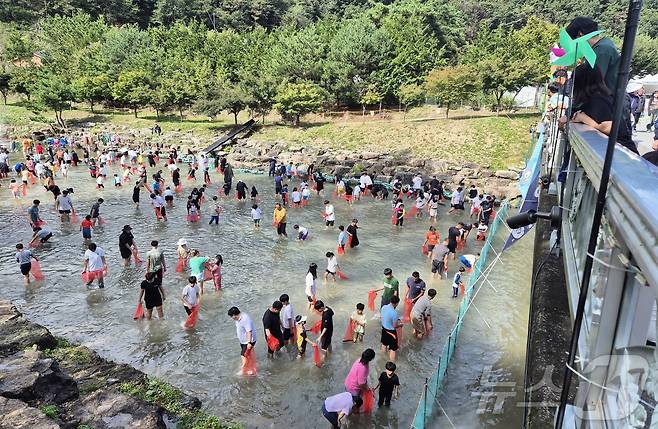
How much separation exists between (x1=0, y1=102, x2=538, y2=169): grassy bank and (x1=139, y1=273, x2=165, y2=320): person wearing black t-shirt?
889 inches

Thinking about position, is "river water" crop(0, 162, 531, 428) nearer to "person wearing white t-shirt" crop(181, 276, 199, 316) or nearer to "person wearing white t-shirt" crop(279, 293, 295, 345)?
"person wearing white t-shirt" crop(279, 293, 295, 345)

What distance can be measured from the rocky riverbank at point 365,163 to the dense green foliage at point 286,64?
190 inches

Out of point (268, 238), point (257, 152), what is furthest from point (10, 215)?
point (257, 152)

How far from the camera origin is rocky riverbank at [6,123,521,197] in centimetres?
2595

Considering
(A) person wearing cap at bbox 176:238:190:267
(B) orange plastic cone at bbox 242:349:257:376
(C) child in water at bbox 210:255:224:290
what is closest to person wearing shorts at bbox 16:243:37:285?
(A) person wearing cap at bbox 176:238:190:267

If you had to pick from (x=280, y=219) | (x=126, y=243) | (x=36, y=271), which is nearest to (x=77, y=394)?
(x=126, y=243)

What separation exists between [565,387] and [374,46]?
40.0m

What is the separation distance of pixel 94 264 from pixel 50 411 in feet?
20.3

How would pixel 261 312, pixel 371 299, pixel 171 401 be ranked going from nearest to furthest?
pixel 171 401
pixel 371 299
pixel 261 312

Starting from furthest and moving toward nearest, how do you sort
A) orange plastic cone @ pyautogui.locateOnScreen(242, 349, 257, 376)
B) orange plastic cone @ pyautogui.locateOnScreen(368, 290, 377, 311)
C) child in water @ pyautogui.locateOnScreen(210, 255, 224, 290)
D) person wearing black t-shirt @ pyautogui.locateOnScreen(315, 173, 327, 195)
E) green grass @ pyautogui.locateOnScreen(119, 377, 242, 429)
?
person wearing black t-shirt @ pyautogui.locateOnScreen(315, 173, 327, 195) < child in water @ pyautogui.locateOnScreen(210, 255, 224, 290) < orange plastic cone @ pyautogui.locateOnScreen(368, 290, 377, 311) < orange plastic cone @ pyautogui.locateOnScreen(242, 349, 257, 376) < green grass @ pyautogui.locateOnScreen(119, 377, 242, 429)

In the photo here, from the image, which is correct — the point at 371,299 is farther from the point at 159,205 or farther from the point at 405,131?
the point at 405,131

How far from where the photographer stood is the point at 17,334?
884 centimetres

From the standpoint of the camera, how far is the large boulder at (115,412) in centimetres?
657

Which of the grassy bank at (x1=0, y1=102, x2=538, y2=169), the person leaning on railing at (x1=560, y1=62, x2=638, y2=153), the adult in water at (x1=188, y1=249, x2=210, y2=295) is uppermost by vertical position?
the person leaning on railing at (x1=560, y1=62, x2=638, y2=153)
